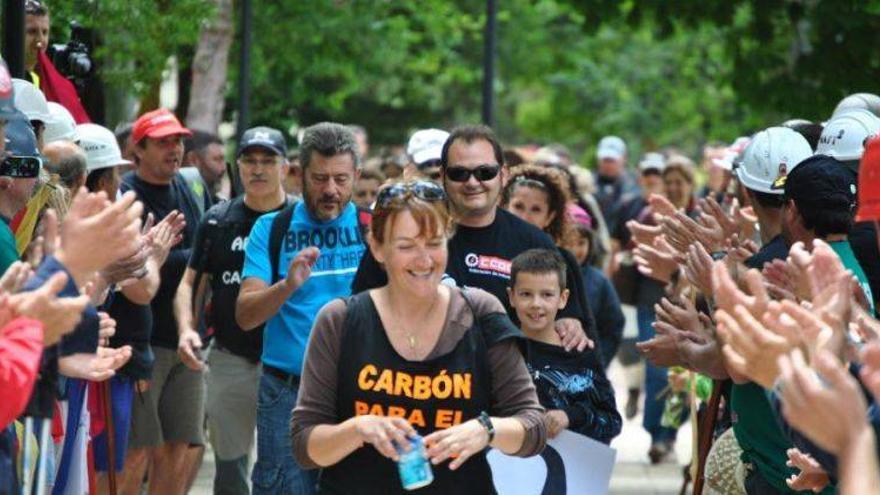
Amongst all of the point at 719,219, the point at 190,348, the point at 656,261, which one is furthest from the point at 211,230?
the point at 719,219

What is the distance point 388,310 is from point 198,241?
4.22 metres

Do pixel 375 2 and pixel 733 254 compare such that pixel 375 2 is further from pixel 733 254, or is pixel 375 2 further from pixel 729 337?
pixel 729 337

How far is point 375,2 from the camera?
66.8 feet

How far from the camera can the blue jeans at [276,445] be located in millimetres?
9234

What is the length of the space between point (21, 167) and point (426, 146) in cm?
495

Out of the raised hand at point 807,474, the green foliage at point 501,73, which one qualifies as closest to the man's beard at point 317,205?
the raised hand at point 807,474

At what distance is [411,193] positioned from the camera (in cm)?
656

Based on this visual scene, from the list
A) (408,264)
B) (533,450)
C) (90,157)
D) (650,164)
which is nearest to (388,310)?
(408,264)

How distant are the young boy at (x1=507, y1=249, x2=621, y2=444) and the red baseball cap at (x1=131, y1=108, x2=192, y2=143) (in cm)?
296

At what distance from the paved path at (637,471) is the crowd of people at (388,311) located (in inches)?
20.3

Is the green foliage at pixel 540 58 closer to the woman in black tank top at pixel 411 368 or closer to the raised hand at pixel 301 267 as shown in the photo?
the raised hand at pixel 301 267

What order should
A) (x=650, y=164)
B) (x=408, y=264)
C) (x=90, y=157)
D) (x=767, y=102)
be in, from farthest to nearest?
(x=650, y=164), (x=767, y=102), (x=90, y=157), (x=408, y=264)

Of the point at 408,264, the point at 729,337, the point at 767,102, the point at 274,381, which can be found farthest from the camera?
the point at 767,102

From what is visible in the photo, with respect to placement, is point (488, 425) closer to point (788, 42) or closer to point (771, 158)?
point (771, 158)
